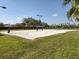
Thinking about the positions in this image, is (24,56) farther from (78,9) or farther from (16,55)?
(78,9)

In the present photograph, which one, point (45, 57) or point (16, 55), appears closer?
point (45, 57)

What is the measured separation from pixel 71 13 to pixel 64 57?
5.38 metres

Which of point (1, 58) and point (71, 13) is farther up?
point (71, 13)

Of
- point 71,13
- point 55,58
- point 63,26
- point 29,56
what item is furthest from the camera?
point 63,26

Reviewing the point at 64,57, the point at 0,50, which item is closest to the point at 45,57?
the point at 64,57

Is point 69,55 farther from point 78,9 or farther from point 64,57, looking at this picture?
point 78,9

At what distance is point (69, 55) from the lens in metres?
12.7

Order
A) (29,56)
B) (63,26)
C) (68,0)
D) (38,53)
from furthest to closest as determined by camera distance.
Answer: (63,26), (68,0), (38,53), (29,56)

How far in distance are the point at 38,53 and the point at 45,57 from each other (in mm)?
1291

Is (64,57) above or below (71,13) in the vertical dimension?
below

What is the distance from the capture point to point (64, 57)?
12195mm

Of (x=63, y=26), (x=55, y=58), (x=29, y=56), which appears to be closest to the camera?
(x=55, y=58)

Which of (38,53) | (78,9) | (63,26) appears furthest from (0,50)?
(63,26)

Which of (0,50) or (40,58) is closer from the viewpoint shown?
(40,58)
